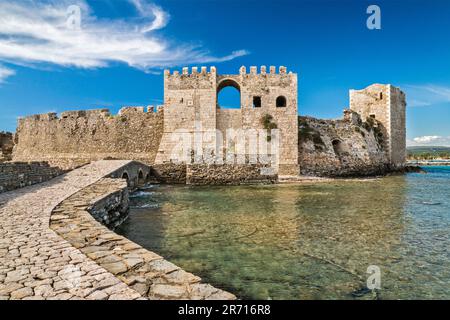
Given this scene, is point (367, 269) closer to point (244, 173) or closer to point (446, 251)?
point (446, 251)

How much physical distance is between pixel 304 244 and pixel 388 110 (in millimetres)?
31258

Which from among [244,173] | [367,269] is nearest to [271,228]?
[367,269]

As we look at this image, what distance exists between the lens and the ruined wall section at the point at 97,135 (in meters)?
25.8

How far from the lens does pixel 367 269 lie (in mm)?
4930

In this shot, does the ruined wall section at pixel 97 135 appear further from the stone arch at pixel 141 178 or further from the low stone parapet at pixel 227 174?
the low stone parapet at pixel 227 174

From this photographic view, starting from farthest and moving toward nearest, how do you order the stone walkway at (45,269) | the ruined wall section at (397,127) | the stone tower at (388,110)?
1. the ruined wall section at (397,127)
2. the stone tower at (388,110)
3. the stone walkway at (45,269)

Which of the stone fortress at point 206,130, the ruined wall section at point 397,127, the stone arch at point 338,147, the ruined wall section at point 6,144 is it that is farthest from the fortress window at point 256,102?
the ruined wall section at point 6,144

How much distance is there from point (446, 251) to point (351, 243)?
5.54 feet

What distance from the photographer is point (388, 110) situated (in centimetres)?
3225

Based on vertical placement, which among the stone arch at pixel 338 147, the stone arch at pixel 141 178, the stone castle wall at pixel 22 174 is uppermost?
the stone arch at pixel 338 147

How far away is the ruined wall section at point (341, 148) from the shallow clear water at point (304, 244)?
580 inches

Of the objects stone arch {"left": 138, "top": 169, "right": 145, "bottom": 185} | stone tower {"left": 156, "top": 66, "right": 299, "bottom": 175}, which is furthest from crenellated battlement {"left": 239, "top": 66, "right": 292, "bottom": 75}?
stone arch {"left": 138, "top": 169, "right": 145, "bottom": 185}

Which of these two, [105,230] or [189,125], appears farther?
[189,125]

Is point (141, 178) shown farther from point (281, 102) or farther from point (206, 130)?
point (281, 102)
